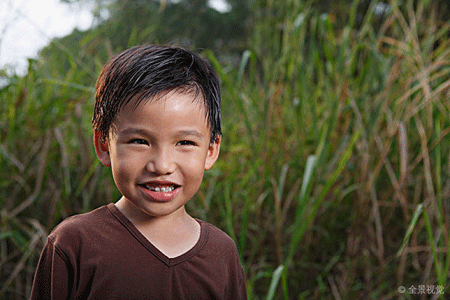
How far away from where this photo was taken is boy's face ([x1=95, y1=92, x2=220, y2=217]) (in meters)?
0.76

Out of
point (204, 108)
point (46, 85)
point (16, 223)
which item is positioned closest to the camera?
point (204, 108)

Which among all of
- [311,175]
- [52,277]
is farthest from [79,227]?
[311,175]

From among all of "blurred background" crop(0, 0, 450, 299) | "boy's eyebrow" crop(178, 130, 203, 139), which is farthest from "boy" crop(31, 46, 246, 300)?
"blurred background" crop(0, 0, 450, 299)

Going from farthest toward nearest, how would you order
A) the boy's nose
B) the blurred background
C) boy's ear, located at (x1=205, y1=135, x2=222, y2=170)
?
the blurred background, boy's ear, located at (x1=205, y1=135, x2=222, y2=170), the boy's nose

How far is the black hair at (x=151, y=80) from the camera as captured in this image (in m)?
0.77

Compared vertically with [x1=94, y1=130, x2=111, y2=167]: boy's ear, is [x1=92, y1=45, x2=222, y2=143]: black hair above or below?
above

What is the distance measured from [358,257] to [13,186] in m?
1.22

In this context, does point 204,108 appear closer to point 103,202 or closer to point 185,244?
point 185,244

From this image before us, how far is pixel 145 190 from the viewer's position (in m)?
0.78

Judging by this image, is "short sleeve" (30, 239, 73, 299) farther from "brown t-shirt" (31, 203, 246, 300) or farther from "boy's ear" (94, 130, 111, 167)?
"boy's ear" (94, 130, 111, 167)

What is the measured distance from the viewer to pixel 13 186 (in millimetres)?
1610

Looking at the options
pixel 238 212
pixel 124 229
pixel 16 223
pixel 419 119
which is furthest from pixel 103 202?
pixel 419 119

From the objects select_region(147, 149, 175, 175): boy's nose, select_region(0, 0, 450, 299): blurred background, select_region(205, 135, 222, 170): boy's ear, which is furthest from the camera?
select_region(0, 0, 450, 299): blurred background

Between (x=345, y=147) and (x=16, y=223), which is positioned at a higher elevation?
(x=345, y=147)
